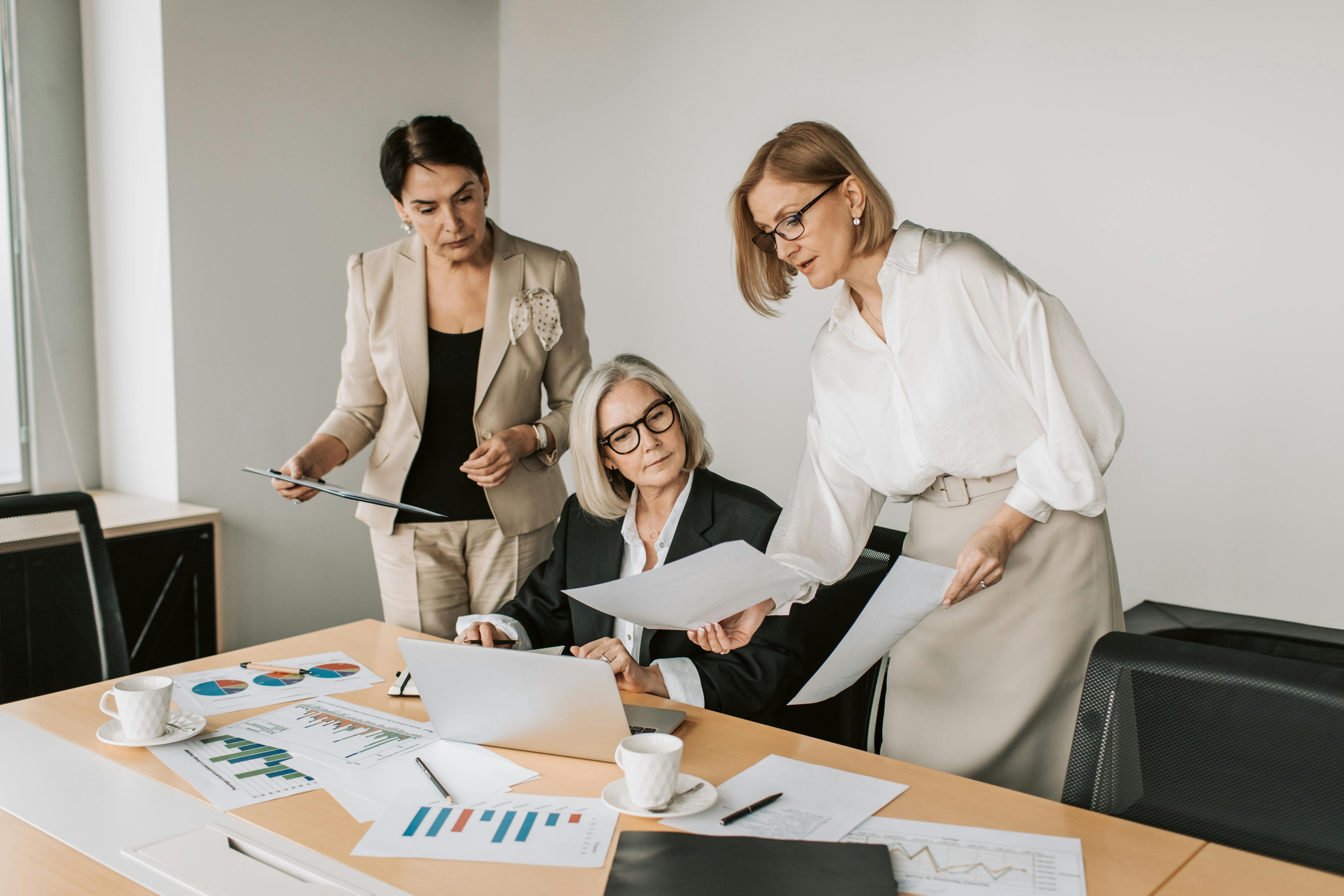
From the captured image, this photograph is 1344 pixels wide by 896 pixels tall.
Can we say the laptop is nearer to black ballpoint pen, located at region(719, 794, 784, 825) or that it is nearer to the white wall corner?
black ballpoint pen, located at region(719, 794, 784, 825)

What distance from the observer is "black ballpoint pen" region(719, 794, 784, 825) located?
1.14m

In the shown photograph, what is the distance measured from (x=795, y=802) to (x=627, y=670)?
49 centimetres

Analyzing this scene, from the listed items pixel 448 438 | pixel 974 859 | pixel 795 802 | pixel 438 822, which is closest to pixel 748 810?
pixel 795 802

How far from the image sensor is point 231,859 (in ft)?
3.49

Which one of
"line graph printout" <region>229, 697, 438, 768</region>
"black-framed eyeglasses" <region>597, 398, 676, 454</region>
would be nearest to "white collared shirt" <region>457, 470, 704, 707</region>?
"black-framed eyeglasses" <region>597, 398, 676, 454</region>

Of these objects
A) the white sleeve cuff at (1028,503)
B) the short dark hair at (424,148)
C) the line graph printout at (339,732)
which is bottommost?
the line graph printout at (339,732)

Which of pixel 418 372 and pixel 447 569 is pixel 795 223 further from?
pixel 447 569

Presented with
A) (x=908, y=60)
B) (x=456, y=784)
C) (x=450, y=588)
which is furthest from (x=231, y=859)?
(x=908, y=60)

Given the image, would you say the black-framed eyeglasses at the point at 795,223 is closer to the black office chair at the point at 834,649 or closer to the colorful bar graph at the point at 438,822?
the black office chair at the point at 834,649

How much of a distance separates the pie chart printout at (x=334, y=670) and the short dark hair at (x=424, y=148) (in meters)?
1.11

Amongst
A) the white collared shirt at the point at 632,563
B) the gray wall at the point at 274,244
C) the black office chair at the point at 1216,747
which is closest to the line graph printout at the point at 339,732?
the white collared shirt at the point at 632,563

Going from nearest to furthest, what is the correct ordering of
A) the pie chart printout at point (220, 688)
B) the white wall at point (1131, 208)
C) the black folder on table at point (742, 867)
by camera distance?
the black folder on table at point (742, 867) < the pie chart printout at point (220, 688) < the white wall at point (1131, 208)

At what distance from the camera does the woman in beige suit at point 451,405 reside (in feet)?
7.83

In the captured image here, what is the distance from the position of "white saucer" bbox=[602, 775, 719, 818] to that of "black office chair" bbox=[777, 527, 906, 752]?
626 mm
